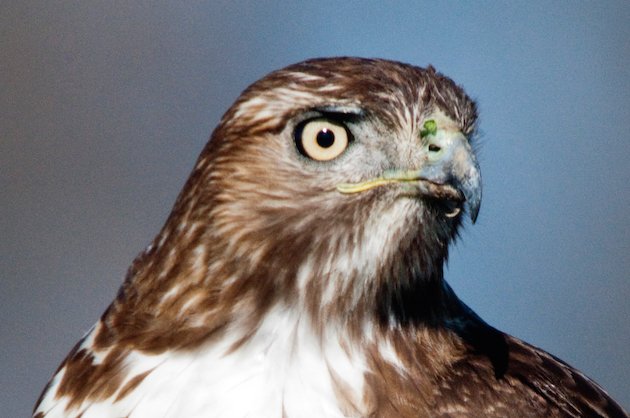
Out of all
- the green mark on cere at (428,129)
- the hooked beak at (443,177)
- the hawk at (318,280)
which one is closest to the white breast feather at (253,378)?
the hawk at (318,280)

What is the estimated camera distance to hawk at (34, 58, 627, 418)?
189 inches

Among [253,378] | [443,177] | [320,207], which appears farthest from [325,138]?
[253,378]

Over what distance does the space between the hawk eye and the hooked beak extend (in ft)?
0.35

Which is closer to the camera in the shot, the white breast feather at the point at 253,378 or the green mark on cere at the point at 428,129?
the white breast feather at the point at 253,378

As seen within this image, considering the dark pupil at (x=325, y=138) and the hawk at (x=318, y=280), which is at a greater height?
the dark pupil at (x=325, y=138)

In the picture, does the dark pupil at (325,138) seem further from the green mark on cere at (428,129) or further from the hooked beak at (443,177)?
the green mark on cere at (428,129)

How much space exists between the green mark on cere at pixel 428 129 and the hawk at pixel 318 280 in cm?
1

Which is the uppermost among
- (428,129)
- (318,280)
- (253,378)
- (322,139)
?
(428,129)

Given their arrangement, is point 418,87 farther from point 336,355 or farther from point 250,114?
point 336,355

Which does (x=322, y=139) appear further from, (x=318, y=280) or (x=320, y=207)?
(x=318, y=280)

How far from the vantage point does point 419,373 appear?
192 inches

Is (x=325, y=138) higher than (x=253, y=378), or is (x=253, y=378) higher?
(x=325, y=138)

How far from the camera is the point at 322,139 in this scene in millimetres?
4836

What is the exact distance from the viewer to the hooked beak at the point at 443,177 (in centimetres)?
475
